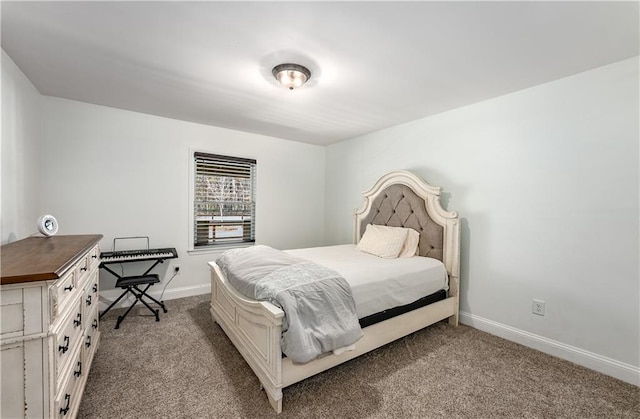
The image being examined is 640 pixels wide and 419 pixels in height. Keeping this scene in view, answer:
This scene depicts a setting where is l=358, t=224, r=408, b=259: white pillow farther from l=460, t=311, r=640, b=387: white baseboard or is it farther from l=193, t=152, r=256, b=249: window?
l=193, t=152, r=256, b=249: window

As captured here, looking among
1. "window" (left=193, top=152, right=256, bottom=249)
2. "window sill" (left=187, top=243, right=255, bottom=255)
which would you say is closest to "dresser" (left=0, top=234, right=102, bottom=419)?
"window sill" (left=187, top=243, right=255, bottom=255)

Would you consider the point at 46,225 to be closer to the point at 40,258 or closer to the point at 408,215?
the point at 40,258

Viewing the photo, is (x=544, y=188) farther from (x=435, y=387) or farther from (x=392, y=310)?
(x=435, y=387)

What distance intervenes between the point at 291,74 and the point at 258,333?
6.22 ft

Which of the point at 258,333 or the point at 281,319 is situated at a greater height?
the point at 281,319

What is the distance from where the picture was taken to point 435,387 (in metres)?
1.86

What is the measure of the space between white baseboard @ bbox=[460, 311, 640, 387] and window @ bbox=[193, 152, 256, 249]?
122 inches

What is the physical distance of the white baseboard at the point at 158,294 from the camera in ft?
10.1

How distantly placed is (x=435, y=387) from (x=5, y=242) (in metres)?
3.20

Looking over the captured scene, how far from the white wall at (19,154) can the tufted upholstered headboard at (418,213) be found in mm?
3457

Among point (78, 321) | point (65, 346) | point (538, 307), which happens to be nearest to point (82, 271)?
point (78, 321)

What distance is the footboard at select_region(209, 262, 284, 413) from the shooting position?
1618 millimetres

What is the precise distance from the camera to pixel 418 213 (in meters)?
3.10

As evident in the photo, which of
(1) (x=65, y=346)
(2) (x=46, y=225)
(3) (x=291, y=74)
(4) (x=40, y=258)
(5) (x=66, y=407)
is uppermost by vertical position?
(3) (x=291, y=74)
